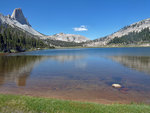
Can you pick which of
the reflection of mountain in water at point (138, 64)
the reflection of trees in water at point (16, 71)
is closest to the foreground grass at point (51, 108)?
the reflection of trees in water at point (16, 71)

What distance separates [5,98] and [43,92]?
593 centimetres

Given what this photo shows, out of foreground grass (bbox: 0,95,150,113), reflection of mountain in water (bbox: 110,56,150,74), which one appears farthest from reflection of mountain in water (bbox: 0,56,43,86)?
reflection of mountain in water (bbox: 110,56,150,74)

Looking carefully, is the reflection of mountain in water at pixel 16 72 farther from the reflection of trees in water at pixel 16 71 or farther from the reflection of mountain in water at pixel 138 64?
the reflection of mountain in water at pixel 138 64

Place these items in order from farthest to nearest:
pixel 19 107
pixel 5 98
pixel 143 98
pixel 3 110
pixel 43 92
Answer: pixel 43 92, pixel 143 98, pixel 5 98, pixel 19 107, pixel 3 110

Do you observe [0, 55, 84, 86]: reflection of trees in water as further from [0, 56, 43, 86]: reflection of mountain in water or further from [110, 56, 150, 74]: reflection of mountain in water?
[110, 56, 150, 74]: reflection of mountain in water

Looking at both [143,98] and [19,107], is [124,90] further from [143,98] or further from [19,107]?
[19,107]

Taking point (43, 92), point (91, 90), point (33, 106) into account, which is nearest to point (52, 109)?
point (33, 106)

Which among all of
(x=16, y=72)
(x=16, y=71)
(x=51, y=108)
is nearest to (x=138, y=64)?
(x=16, y=72)

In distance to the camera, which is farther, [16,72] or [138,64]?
[138,64]

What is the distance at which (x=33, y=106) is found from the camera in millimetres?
10633

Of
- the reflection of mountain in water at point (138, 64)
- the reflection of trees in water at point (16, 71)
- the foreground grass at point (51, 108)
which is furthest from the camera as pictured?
the reflection of mountain in water at point (138, 64)

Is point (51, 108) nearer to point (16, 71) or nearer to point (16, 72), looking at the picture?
point (16, 72)

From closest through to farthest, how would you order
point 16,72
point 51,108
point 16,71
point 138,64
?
1. point 51,108
2. point 16,72
3. point 16,71
4. point 138,64

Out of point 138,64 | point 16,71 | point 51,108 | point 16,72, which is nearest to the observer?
point 51,108
